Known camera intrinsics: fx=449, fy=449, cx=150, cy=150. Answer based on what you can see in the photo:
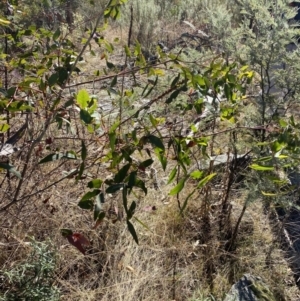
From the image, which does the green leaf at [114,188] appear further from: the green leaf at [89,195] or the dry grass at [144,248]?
the dry grass at [144,248]

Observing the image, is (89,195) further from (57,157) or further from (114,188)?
(57,157)

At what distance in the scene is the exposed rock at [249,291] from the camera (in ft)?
7.48

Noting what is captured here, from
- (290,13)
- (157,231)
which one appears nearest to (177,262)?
(157,231)

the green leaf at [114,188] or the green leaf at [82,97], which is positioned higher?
the green leaf at [82,97]

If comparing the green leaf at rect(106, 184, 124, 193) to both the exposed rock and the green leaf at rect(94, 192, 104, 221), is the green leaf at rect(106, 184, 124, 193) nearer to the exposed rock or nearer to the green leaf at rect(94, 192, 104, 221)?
the green leaf at rect(94, 192, 104, 221)

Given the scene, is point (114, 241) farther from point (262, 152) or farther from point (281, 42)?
point (281, 42)

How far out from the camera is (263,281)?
2471mm

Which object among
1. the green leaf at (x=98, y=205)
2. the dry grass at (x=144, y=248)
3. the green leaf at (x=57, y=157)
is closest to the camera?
the green leaf at (x=98, y=205)

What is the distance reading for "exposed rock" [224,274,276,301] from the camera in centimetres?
228

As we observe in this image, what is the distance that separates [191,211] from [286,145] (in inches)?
57.2

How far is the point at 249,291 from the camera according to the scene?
229 cm

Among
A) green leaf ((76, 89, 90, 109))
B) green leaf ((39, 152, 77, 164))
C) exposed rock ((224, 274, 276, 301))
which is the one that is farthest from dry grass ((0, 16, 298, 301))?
green leaf ((76, 89, 90, 109))

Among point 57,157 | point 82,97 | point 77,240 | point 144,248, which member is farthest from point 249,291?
point 82,97

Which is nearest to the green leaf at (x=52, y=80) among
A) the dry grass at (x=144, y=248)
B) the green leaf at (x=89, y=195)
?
the green leaf at (x=89, y=195)
